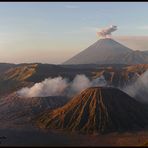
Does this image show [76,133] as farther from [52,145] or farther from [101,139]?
[52,145]

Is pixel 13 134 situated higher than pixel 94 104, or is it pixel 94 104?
pixel 94 104

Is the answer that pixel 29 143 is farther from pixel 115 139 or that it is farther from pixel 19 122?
pixel 19 122

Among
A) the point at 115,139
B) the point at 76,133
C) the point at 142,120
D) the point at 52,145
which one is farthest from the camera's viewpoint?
the point at 142,120

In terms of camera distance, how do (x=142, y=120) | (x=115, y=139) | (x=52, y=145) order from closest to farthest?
(x=52, y=145), (x=115, y=139), (x=142, y=120)

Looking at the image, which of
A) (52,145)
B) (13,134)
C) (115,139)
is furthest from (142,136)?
(13,134)

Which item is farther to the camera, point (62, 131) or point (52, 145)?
point (62, 131)

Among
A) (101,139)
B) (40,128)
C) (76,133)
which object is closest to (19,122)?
(40,128)
